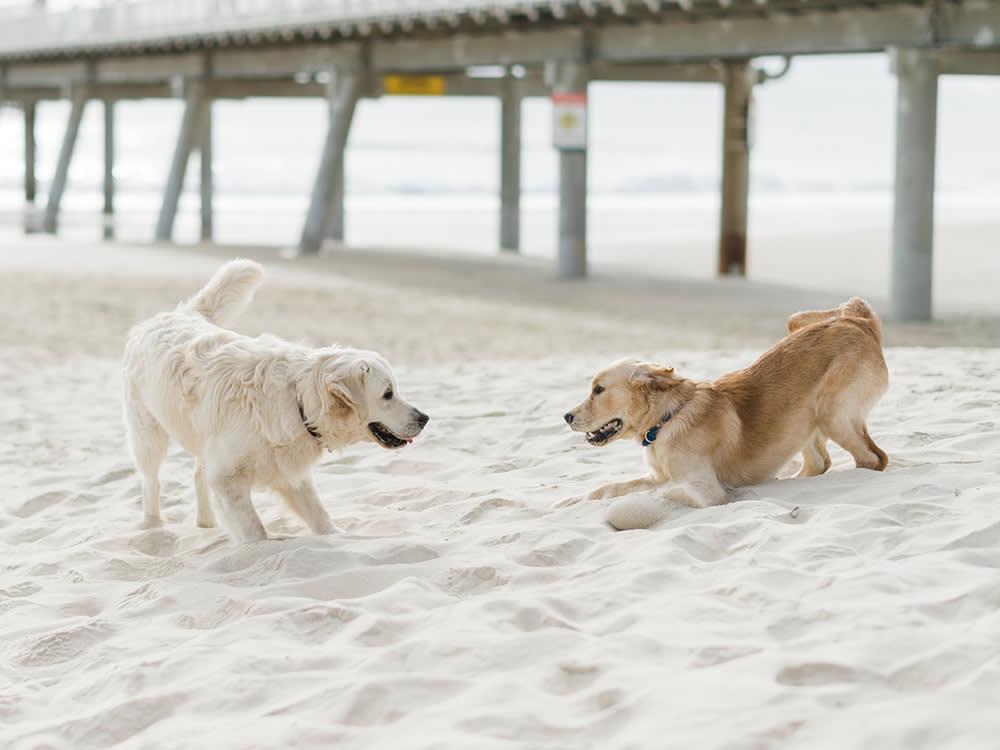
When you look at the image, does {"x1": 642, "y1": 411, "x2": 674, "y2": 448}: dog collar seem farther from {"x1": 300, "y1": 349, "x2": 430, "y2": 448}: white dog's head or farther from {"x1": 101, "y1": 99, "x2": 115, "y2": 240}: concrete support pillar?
{"x1": 101, "y1": 99, "x2": 115, "y2": 240}: concrete support pillar

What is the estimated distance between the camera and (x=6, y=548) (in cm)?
498

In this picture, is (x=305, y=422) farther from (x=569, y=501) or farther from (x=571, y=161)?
(x=571, y=161)

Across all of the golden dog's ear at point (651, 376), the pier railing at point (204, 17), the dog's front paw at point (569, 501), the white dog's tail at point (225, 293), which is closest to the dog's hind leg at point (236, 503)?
the white dog's tail at point (225, 293)

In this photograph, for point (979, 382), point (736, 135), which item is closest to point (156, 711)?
point (979, 382)

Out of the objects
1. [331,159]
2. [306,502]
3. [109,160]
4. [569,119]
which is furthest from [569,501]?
[109,160]

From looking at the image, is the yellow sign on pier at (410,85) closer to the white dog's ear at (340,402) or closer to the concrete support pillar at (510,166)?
the concrete support pillar at (510,166)

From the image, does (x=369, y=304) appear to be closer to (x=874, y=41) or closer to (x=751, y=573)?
(x=874, y=41)

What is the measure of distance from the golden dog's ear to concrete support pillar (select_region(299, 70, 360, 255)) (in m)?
17.8

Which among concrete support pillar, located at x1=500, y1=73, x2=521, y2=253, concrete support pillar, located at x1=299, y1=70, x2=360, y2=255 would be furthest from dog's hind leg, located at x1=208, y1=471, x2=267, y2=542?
concrete support pillar, located at x1=500, y1=73, x2=521, y2=253

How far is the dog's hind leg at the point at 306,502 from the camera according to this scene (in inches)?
189

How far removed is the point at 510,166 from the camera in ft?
86.3

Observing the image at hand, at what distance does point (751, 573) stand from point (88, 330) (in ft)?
33.6

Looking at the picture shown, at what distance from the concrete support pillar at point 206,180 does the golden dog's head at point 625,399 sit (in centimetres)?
2380

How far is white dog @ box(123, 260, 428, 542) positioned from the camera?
456 cm
